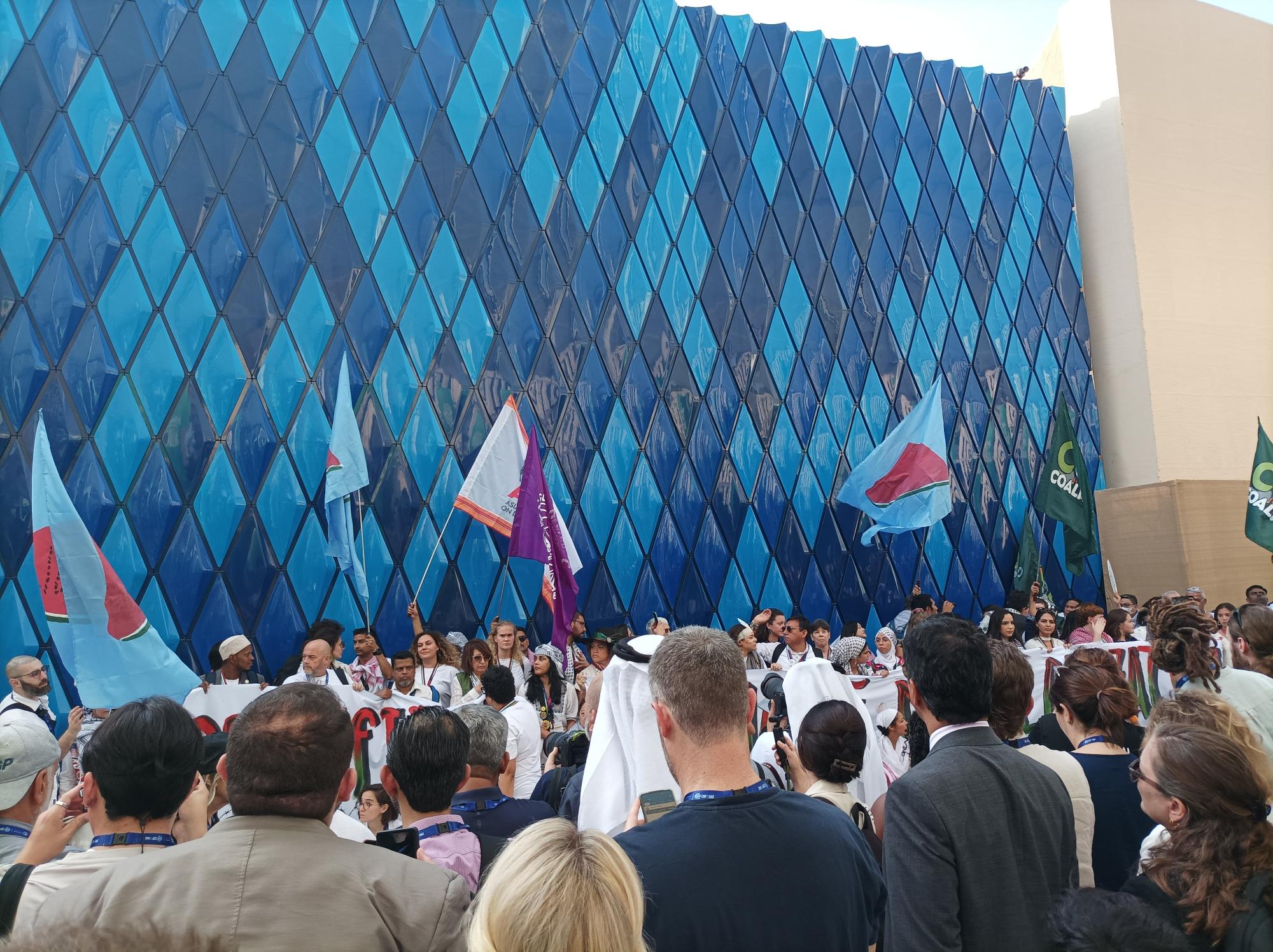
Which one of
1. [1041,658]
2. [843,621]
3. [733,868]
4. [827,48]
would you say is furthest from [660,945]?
[827,48]

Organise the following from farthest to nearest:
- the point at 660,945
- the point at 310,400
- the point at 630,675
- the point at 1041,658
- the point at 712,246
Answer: the point at 712,246 < the point at 310,400 < the point at 1041,658 < the point at 630,675 < the point at 660,945

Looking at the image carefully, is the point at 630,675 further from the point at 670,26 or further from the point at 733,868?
the point at 670,26

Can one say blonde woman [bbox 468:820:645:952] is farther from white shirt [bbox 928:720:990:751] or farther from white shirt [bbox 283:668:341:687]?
white shirt [bbox 283:668:341:687]

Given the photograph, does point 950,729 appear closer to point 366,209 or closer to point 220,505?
point 220,505

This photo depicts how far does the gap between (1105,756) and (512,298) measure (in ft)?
26.8

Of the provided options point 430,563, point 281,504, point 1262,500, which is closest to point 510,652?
point 430,563

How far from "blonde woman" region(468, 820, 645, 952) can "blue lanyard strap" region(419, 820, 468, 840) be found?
1.25 m

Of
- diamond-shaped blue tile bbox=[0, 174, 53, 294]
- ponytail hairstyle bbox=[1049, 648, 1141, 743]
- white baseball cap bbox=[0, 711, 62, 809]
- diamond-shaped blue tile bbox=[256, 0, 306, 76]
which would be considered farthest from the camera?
diamond-shaped blue tile bbox=[256, 0, 306, 76]

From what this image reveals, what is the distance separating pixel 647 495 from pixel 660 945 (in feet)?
29.1

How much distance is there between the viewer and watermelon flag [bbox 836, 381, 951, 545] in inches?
401

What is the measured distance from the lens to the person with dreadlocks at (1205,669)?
3.47 meters

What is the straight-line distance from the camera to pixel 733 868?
67.2 inches

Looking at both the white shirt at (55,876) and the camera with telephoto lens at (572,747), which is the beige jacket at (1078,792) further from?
the white shirt at (55,876)

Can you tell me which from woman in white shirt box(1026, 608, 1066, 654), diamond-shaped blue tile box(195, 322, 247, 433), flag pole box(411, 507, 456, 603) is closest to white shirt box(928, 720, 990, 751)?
woman in white shirt box(1026, 608, 1066, 654)
